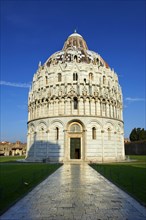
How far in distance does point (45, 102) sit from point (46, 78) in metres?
5.34

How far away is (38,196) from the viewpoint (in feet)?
35.0

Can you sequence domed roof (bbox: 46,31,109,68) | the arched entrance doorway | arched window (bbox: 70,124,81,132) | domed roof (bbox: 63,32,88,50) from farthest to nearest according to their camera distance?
domed roof (bbox: 63,32,88,50) < domed roof (bbox: 46,31,109,68) < arched window (bbox: 70,124,81,132) < the arched entrance doorway

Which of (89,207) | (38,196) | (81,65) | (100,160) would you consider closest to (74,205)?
(89,207)

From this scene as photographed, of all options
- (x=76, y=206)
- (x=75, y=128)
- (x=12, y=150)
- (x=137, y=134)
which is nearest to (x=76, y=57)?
(x=75, y=128)

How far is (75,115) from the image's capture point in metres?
38.6

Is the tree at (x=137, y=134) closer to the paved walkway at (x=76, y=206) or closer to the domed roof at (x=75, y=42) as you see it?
the domed roof at (x=75, y=42)

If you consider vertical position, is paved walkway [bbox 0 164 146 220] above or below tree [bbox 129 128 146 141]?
below

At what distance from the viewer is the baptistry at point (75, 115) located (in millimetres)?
38375

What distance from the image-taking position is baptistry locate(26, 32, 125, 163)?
38375mm

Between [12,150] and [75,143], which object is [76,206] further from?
[12,150]

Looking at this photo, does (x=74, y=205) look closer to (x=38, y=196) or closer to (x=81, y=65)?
(x=38, y=196)

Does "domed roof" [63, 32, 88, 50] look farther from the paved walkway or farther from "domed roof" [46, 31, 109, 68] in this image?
the paved walkway

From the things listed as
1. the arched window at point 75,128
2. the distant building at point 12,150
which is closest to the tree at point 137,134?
the distant building at point 12,150

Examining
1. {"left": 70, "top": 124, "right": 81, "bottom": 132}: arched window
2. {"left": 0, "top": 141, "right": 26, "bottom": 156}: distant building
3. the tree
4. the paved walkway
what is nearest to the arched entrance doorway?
{"left": 70, "top": 124, "right": 81, "bottom": 132}: arched window
